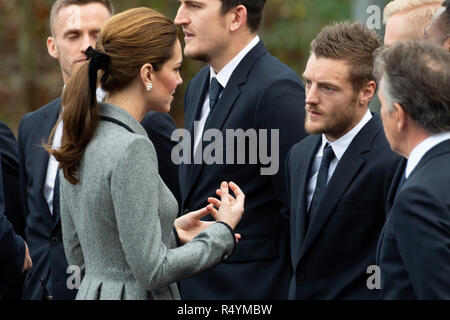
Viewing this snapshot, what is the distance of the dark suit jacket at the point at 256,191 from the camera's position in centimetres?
439

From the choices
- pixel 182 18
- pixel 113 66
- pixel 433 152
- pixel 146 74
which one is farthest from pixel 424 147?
pixel 182 18

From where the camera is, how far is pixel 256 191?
4410 mm

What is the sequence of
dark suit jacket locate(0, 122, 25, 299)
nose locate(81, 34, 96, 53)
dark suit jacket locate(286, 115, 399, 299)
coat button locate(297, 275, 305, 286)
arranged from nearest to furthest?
dark suit jacket locate(286, 115, 399, 299) < coat button locate(297, 275, 305, 286) < dark suit jacket locate(0, 122, 25, 299) < nose locate(81, 34, 96, 53)

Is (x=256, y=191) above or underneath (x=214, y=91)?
underneath

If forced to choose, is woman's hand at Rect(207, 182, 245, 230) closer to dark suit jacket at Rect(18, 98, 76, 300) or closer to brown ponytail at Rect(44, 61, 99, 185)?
brown ponytail at Rect(44, 61, 99, 185)

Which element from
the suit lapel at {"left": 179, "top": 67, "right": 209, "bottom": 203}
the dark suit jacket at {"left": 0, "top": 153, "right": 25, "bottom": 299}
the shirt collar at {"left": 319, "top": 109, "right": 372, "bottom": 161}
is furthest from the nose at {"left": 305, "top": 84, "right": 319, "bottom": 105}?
the dark suit jacket at {"left": 0, "top": 153, "right": 25, "bottom": 299}

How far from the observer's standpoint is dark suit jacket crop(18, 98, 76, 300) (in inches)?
181

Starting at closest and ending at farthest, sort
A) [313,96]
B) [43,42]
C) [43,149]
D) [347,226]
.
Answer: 1. [347,226]
2. [313,96]
3. [43,149]
4. [43,42]

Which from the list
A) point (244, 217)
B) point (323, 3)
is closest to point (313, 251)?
point (244, 217)

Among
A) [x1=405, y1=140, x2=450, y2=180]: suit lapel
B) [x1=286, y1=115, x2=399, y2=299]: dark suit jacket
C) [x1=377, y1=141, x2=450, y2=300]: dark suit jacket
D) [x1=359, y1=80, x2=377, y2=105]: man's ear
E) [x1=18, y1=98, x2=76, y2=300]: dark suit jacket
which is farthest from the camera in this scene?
[x1=18, y1=98, x2=76, y2=300]: dark suit jacket

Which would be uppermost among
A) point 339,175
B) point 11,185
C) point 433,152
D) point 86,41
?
point 86,41

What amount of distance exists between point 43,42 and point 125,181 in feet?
43.3

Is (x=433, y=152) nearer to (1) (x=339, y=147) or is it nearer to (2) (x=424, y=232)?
(2) (x=424, y=232)

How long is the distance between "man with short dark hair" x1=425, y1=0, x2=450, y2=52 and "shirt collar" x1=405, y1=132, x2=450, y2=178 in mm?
1044
